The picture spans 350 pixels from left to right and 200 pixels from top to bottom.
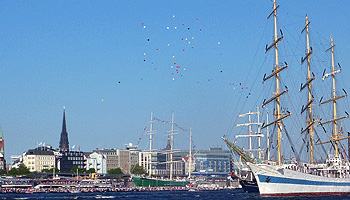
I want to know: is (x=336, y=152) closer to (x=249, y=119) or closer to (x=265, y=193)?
(x=265, y=193)

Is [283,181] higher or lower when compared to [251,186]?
higher

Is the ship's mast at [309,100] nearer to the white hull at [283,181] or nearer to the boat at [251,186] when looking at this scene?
the white hull at [283,181]

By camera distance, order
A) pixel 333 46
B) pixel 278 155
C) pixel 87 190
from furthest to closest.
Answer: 1. pixel 87 190
2. pixel 333 46
3. pixel 278 155

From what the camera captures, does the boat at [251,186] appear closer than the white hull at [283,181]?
No

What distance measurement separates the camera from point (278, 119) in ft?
371

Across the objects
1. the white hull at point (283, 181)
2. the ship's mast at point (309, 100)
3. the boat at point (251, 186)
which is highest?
the ship's mast at point (309, 100)

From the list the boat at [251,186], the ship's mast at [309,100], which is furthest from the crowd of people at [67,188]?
the ship's mast at [309,100]

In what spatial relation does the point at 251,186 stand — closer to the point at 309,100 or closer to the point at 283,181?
the point at 309,100

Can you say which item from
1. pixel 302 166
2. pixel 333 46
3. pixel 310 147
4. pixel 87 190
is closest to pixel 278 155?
pixel 302 166

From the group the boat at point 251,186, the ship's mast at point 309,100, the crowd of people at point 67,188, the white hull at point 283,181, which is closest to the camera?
the white hull at point 283,181

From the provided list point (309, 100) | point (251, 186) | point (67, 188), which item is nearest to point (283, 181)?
point (309, 100)

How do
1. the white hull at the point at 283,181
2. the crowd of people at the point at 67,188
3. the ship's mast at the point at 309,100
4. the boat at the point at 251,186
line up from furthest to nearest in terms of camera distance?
the crowd of people at the point at 67,188 < the boat at the point at 251,186 < the ship's mast at the point at 309,100 < the white hull at the point at 283,181

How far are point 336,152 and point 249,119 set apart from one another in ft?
200

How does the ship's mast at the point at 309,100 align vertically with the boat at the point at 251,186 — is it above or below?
above
